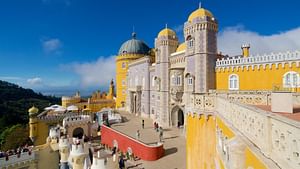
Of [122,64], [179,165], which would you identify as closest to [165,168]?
[179,165]

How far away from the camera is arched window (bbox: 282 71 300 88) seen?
12305mm

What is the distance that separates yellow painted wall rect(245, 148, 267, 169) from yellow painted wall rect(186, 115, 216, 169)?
269 cm

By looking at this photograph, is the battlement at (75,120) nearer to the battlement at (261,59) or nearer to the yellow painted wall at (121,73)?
the yellow painted wall at (121,73)

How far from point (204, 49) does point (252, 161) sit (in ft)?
47.3

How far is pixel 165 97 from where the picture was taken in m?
22.0

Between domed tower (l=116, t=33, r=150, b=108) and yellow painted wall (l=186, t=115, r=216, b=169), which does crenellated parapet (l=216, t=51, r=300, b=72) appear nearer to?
yellow painted wall (l=186, t=115, r=216, b=169)

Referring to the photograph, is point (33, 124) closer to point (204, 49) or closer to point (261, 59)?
point (204, 49)

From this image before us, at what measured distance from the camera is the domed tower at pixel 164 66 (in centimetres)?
2183

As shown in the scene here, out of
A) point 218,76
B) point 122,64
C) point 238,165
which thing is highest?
point 122,64

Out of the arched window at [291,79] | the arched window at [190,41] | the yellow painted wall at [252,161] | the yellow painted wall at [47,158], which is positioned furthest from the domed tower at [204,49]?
the yellow painted wall at [252,161]

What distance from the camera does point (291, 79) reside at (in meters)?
12.6

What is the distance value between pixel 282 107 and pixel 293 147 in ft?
6.42

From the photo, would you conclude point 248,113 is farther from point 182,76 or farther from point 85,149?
point 182,76

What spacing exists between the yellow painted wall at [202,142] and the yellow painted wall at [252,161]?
8.81ft
